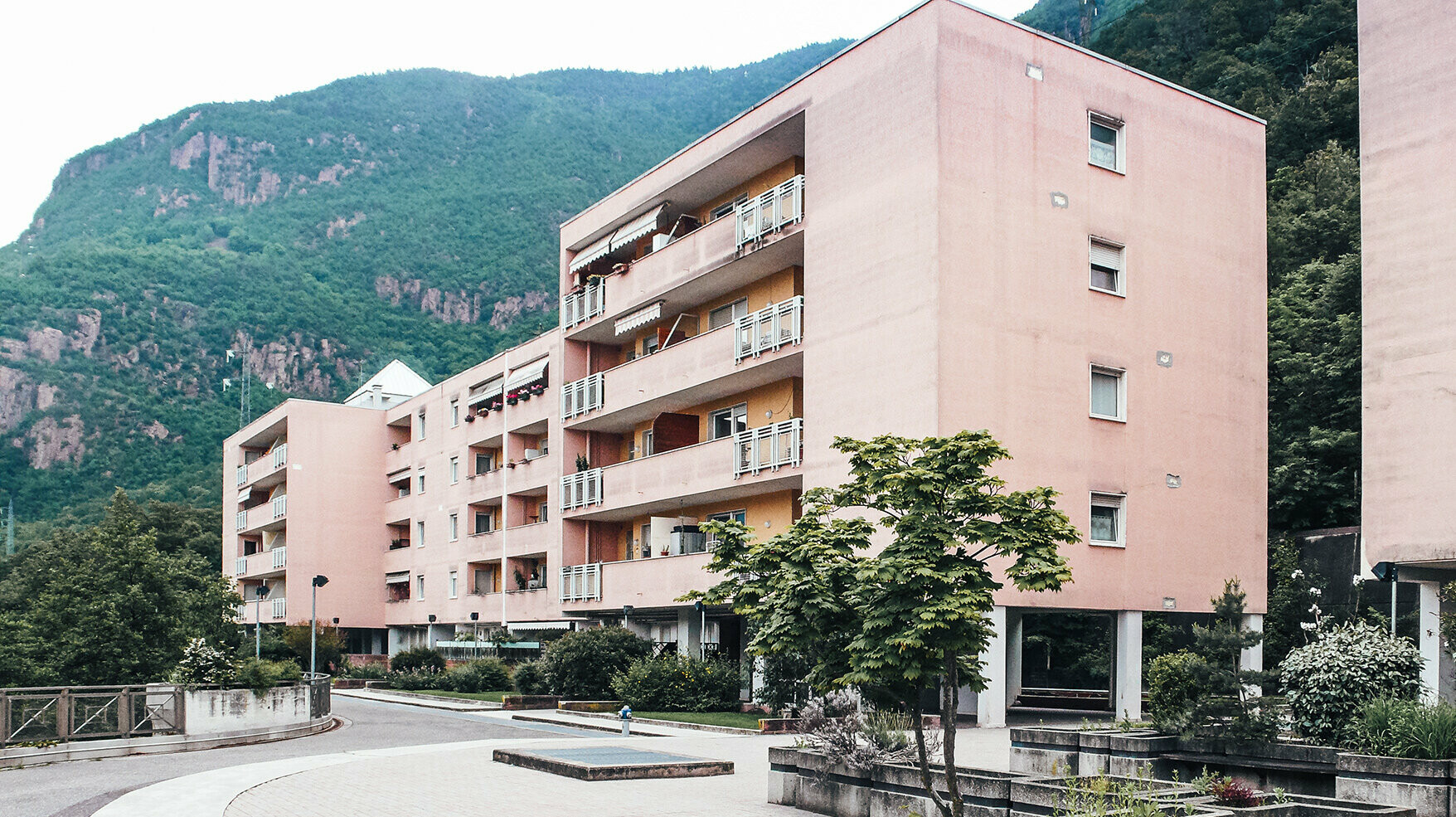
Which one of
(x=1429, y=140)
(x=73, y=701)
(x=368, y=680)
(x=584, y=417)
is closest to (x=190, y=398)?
(x=368, y=680)

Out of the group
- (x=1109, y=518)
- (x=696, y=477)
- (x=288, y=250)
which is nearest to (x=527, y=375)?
(x=696, y=477)

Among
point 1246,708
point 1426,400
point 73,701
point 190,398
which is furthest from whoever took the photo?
point 190,398

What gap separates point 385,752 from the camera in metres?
23.3

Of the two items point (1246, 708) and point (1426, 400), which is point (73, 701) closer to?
point (1246, 708)

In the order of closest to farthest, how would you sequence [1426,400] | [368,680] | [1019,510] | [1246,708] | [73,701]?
1. [1019,510]
2. [1246,708]
3. [1426,400]
4. [73,701]
5. [368,680]

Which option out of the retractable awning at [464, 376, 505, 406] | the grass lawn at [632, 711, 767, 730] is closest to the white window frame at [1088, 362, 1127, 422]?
the grass lawn at [632, 711, 767, 730]

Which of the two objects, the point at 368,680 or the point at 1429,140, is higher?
the point at 1429,140

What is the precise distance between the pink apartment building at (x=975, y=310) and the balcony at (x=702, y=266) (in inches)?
3.9

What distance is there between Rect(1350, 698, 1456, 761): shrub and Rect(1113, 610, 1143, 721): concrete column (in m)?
14.4

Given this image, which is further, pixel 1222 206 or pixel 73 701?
pixel 1222 206

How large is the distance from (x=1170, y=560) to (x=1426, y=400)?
34.5 ft

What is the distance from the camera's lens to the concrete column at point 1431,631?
58.8 feet

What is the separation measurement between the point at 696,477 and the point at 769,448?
→ 3.64 m

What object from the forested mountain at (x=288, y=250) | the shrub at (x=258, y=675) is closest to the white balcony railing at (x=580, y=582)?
the shrub at (x=258, y=675)
